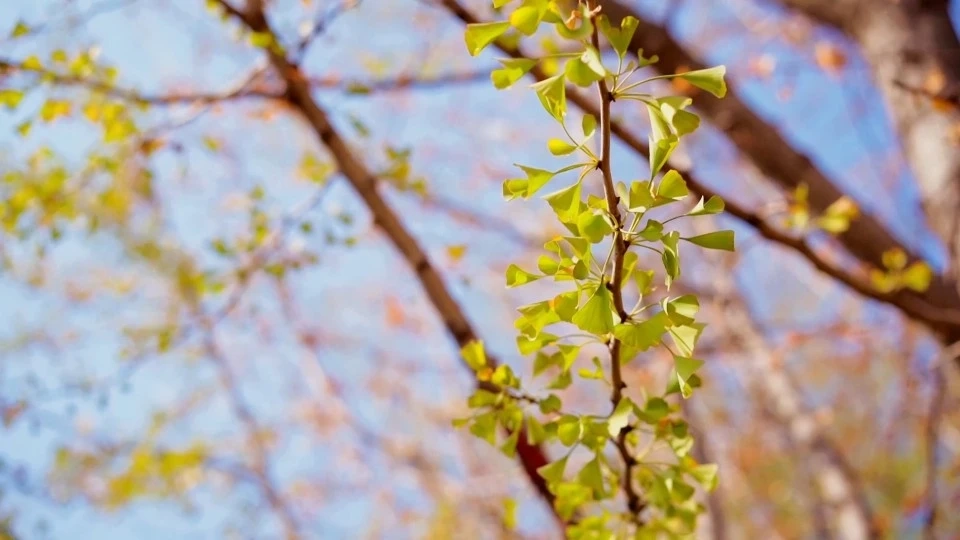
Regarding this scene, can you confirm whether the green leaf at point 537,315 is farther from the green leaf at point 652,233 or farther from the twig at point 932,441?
the twig at point 932,441

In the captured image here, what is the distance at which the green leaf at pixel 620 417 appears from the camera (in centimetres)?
37

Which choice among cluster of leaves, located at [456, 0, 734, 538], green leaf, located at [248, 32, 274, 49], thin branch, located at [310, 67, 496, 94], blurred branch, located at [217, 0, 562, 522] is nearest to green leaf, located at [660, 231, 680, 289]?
cluster of leaves, located at [456, 0, 734, 538]

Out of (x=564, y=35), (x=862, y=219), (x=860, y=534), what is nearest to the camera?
(x=564, y=35)

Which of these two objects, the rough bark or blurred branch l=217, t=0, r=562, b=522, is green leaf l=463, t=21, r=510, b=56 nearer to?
blurred branch l=217, t=0, r=562, b=522

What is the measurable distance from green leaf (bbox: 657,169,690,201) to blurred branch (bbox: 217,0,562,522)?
1.63ft

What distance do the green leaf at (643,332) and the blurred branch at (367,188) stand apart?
18.3 inches

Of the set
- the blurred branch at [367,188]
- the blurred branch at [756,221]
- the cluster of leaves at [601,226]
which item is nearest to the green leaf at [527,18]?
the cluster of leaves at [601,226]

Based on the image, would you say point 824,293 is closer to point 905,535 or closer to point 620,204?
point 905,535

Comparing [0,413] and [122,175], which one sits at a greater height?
[122,175]

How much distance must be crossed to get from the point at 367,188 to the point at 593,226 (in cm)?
65

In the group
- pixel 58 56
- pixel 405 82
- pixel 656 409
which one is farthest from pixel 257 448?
pixel 656 409

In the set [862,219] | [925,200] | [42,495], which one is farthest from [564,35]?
[42,495]

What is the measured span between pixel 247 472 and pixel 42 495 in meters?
0.85

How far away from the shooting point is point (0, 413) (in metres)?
1.33
